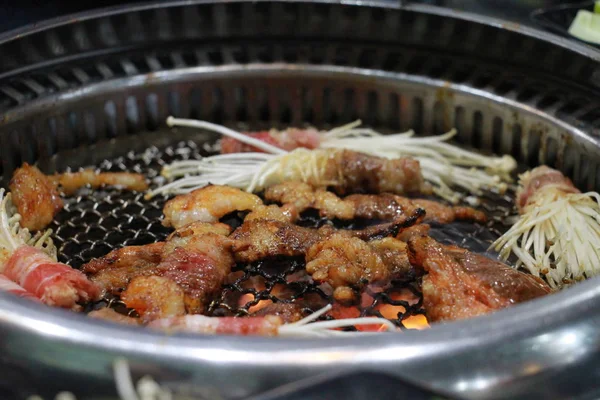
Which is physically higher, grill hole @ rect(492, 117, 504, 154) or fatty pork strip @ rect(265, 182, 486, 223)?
grill hole @ rect(492, 117, 504, 154)

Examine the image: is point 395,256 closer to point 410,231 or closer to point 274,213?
point 410,231

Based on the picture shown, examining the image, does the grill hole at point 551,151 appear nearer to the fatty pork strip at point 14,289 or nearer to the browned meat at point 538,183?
the browned meat at point 538,183

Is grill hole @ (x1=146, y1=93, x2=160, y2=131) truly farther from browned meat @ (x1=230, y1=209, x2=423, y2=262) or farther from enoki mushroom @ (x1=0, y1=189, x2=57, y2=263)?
browned meat @ (x1=230, y1=209, x2=423, y2=262)

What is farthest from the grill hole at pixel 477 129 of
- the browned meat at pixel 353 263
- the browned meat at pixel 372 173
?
the browned meat at pixel 353 263

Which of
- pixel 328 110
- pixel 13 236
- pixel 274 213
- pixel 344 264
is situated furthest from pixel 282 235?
pixel 328 110

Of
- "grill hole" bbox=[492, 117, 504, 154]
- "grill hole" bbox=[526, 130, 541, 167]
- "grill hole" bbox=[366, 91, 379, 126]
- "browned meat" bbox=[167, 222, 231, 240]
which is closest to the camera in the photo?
"browned meat" bbox=[167, 222, 231, 240]

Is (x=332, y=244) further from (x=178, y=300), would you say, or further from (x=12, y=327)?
(x=12, y=327)

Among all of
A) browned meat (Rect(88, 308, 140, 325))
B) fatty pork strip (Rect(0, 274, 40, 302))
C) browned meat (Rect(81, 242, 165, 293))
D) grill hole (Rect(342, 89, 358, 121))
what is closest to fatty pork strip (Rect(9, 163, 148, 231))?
browned meat (Rect(81, 242, 165, 293))

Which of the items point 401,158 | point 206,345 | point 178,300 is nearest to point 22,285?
point 178,300
